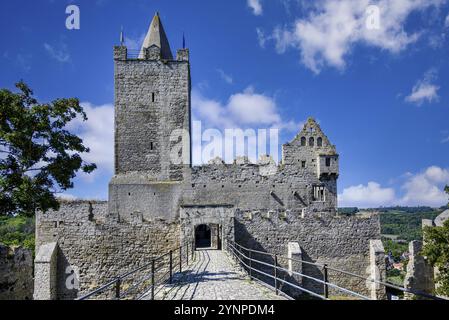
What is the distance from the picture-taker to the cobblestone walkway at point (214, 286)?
9180 mm

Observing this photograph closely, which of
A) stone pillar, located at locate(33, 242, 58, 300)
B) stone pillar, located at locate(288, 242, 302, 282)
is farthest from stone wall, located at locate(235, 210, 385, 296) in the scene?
stone pillar, located at locate(33, 242, 58, 300)

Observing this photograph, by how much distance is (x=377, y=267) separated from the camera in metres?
21.5

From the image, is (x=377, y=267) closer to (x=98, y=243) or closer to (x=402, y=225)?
(x=98, y=243)

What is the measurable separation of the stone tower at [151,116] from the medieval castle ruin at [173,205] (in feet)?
0.22

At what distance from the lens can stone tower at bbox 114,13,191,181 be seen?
82.0 ft

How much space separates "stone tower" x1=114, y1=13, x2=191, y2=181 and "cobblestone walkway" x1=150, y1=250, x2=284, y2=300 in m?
11.1

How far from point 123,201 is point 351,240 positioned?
14.2 m

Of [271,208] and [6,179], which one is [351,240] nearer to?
[271,208]

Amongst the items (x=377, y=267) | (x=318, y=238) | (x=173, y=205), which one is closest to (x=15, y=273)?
(x=173, y=205)

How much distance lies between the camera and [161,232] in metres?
21.0

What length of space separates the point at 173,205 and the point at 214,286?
13.8 m

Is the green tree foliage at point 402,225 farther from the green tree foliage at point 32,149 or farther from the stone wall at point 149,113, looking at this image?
the green tree foliage at point 32,149

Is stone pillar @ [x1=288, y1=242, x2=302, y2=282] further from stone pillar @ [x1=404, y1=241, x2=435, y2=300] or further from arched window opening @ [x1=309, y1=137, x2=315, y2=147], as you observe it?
arched window opening @ [x1=309, y1=137, x2=315, y2=147]
